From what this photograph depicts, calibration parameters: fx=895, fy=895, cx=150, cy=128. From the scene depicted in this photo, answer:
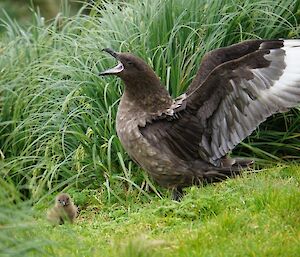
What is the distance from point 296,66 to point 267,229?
1758mm

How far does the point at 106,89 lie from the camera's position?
843cm

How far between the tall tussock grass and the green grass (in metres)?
0.85

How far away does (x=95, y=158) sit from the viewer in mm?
8211

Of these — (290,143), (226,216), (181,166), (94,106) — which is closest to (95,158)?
(94,106)

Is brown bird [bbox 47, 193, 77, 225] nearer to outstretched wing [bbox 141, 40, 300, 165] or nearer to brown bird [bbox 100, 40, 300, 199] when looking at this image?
brown bird [bbox 100, 40, 300, 199]

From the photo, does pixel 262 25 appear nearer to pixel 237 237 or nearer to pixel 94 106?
pixel 94 106

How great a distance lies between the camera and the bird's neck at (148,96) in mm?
7352

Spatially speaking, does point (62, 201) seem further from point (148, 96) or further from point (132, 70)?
point (132, 70)

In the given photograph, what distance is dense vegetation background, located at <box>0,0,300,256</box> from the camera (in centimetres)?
816

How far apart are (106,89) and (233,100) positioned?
186cm

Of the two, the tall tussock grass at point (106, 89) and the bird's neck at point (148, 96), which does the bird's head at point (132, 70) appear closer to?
the bird's neck at point (148, 96)

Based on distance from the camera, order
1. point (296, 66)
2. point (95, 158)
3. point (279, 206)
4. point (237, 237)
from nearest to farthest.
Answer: point (237, 237) → point (279, 206) → point (296, 66) → point (95, 158)

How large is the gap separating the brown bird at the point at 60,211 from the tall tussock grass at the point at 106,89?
0.70m

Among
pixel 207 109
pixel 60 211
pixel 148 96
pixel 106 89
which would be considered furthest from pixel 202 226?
pixel 106 89
